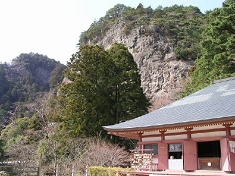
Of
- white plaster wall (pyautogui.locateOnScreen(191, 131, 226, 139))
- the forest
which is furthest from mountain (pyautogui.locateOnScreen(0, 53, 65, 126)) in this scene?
white plaster wall (pyautogui.locateOnScreen(191, 131, 226, 139))

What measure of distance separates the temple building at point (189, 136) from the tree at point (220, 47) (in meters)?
9.11

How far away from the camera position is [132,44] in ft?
141

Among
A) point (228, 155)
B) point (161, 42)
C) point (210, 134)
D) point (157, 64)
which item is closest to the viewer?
point (228, 155)

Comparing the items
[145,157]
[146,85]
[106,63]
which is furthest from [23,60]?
[145,157]

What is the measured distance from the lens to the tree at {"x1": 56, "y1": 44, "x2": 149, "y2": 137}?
2114cm

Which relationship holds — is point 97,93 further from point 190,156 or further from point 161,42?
point 161,42

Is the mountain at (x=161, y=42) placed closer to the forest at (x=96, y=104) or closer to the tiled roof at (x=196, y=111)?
the forest at (x=96, y=104)

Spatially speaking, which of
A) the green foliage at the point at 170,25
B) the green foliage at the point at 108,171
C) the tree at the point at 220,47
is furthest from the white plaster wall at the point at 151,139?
the green foliage at the point at 170,25

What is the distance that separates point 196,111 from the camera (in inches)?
445

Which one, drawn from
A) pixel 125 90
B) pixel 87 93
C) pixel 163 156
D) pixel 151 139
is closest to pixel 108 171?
pixel 151 139

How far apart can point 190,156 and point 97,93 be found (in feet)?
39.4

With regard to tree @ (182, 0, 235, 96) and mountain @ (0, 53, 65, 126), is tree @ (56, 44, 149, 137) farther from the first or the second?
mountain @ (0, 53, 65, 126)

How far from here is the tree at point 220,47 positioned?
71.5 feet

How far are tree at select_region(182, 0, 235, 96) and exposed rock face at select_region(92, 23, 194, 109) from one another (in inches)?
400
